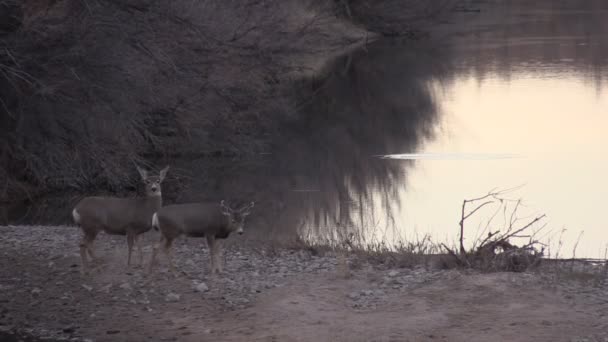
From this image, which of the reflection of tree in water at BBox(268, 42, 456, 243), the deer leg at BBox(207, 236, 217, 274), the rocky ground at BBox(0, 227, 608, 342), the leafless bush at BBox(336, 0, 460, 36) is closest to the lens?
the rocky ground at BBox(0, 227, 608, 342)

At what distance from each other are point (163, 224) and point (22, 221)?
348 inches

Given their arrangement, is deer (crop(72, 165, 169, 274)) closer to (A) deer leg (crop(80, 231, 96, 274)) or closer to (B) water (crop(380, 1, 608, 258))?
(A) deer leg (crop(80, 231, 96, 274))

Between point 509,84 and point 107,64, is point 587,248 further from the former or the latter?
point 509,84

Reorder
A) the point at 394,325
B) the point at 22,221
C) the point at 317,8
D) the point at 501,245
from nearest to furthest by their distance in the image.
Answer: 1. the point at 394,325
2. the point at 501,245
3. the point at 22,221
4. the point at 317,8

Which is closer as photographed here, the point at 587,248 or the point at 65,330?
the point at 65,330

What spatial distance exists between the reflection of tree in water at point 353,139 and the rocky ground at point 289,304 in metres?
3.45

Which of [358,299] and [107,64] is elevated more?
[107,64]

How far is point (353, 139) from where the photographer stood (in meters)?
28.1

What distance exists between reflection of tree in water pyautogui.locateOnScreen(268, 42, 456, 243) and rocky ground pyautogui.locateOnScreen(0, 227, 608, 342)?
3446 mm

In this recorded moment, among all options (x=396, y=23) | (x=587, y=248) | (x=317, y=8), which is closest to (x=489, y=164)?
(x=587, y=248)

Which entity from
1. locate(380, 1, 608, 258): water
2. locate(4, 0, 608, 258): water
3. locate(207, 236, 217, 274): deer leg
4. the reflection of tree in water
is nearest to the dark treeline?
locate(4, 0, 608, 258): water

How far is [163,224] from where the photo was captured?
11289 mm

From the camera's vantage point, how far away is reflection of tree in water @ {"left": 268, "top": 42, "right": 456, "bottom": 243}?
Answer: 20.1 metres

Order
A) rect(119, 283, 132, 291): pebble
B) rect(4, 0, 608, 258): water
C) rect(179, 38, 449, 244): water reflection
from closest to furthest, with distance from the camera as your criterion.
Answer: rect(119, 283, 132, 291): pebble, rect(4, 0, 608, 258): water, rect(179, 38, 449, 244): water reflection
